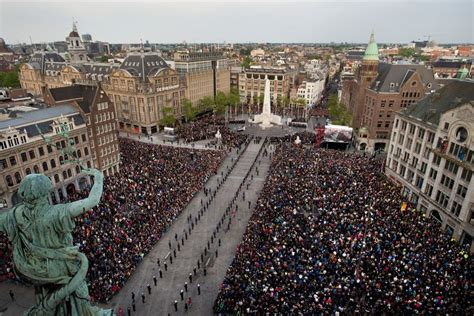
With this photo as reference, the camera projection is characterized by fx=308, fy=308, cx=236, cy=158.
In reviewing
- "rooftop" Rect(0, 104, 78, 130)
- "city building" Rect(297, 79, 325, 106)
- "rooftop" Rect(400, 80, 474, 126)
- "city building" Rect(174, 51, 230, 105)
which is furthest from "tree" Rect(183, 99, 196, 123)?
"rooftop" Rect(400, 80, 474, 126)

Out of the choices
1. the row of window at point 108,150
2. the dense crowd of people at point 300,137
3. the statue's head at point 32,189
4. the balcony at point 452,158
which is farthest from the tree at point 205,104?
the statue's head at point 32,189

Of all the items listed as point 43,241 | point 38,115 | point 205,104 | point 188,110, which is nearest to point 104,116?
point 38,115

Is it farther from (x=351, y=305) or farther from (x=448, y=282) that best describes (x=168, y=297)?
(x=448, y=282)

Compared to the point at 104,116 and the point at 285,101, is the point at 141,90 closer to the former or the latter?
the point at 104,116

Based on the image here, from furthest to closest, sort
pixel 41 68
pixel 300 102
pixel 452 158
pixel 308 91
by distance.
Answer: pixel 308 91
pixel 300 102
pixel 41 68
pixel 452 158

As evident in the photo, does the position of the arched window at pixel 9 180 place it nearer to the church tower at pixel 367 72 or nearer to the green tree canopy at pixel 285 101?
the church tower at pixel 367 72

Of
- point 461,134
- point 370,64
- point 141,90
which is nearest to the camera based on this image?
point 461,134

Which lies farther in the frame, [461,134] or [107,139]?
[107,139]
